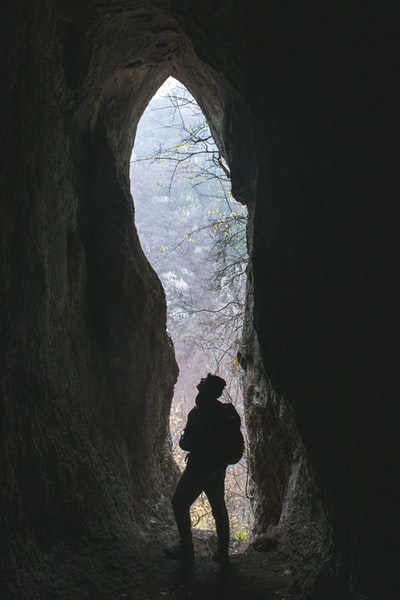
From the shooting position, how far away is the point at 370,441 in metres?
3.49

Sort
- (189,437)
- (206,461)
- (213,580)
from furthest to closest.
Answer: (189,437)
(206,461)
(213,580)

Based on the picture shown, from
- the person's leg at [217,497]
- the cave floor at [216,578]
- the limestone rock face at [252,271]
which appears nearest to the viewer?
the limestone rock face at [252,271]

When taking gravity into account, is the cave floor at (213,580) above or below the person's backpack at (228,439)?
below

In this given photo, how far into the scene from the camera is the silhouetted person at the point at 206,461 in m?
4.76

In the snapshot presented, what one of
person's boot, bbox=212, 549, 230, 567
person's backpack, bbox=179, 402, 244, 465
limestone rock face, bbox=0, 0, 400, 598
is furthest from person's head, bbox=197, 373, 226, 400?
person's boot, bbox=212, 549, 230, 567

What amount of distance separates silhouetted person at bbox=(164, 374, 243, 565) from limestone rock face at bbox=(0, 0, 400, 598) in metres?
0.60

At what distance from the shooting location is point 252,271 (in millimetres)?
5281

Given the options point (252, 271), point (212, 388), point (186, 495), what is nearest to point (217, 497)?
point (186, 495)

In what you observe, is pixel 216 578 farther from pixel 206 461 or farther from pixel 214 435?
pixel 214 435

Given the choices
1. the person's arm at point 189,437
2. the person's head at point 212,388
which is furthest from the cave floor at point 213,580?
the person's head at point 212,388

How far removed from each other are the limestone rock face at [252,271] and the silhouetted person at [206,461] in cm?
60

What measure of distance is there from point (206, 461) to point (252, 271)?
1.89 meters

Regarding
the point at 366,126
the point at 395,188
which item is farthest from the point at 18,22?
the point at 395,188

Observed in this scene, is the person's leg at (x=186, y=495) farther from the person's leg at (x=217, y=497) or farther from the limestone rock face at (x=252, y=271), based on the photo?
the limestone rock face at (x=252, y=271)
